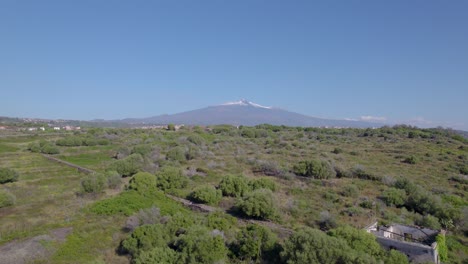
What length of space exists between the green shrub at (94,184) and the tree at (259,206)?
9.95 meters

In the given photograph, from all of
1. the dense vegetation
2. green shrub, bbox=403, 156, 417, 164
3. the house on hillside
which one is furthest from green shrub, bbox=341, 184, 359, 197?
green shrub, bbox=403, 156, 417, 164

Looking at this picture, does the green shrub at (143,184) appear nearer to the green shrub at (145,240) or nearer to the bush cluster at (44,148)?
the green shrub at (145,240)

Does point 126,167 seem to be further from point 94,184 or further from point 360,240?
point 360,240

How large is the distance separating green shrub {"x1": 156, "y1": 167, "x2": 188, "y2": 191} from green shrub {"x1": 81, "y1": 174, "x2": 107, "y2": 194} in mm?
3524

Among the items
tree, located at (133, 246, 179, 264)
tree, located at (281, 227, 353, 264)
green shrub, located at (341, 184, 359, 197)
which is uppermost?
tree, located at (281, 227, 353, 264)

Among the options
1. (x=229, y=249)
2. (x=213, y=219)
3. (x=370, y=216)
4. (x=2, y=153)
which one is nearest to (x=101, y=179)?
(x=213, y=219)

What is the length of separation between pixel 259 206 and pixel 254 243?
3.99 metres

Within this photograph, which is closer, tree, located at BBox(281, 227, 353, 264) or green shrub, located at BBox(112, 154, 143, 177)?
tree, located at BBox(281, 227, 353, 264)

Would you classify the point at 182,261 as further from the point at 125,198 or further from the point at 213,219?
the point at 125,198

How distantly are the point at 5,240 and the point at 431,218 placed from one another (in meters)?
18.5

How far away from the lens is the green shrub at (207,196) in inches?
687

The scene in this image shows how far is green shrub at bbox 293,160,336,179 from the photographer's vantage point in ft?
79.2

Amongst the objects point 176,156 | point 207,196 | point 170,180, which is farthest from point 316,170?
point 176,156

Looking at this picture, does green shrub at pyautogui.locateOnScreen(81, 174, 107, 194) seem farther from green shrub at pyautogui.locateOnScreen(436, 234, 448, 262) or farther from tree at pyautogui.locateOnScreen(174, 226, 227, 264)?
green shrub at pyautogui.locateOnScreen(436, 234, 448, 262)
